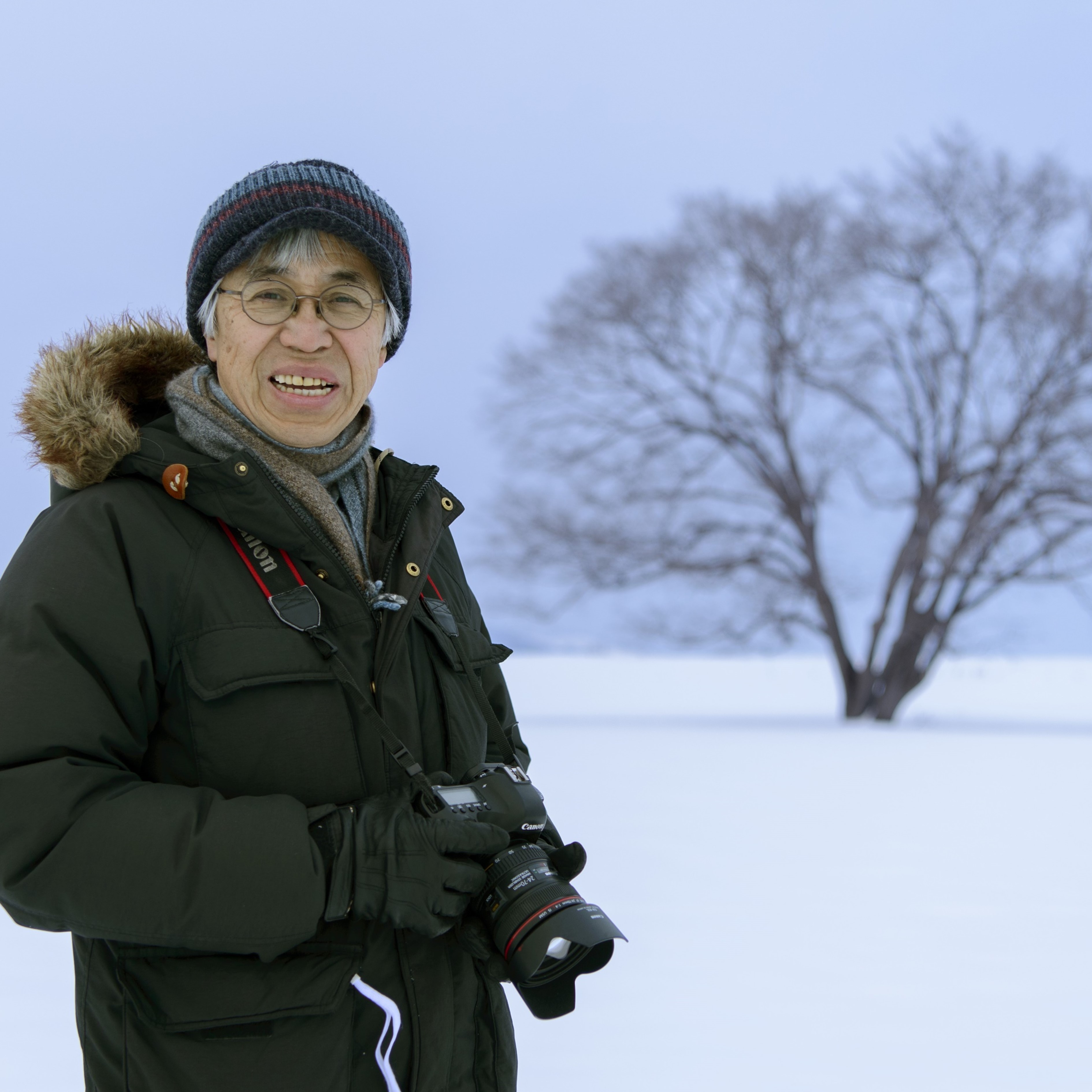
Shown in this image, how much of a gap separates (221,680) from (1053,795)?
714 cm

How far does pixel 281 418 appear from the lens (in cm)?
161

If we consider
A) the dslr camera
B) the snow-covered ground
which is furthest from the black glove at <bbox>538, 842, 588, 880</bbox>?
the snow-covered ground

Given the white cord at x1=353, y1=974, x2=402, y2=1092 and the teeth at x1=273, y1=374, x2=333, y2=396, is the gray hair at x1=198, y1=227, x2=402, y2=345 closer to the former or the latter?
the teeth at x1=273, y1=374, x2=333, y2=396

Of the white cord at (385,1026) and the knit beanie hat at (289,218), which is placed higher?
the knit beanie hat at (289,218)

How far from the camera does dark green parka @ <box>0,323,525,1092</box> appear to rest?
1242 mm

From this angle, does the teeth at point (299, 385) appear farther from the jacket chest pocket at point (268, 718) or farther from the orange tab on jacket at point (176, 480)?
the jacket chest pocket at point (268, 718)

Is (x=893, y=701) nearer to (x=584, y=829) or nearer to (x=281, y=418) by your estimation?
(x=584, y=829)

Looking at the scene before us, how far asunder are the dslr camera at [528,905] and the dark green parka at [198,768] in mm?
108

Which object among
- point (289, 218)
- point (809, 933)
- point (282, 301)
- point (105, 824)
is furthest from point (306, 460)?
point (809, 933)

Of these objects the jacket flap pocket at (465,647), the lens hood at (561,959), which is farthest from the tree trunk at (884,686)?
the lens hood at (561,959)

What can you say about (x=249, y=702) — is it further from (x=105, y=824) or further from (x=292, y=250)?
(x=292, y=250)

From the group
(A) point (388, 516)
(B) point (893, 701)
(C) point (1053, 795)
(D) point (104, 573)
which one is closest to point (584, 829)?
(C) point (1053, 795)

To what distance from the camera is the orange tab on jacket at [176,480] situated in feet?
4.70

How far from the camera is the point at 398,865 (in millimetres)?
1306
